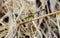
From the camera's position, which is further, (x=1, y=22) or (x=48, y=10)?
(x=1, y=22)

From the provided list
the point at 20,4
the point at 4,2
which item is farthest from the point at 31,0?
the point at 4,2

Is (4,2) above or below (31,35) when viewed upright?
above

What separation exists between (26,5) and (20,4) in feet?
0.25

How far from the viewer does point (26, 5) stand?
1624 mm

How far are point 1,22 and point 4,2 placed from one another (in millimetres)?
180

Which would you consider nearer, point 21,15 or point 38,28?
point 38,28

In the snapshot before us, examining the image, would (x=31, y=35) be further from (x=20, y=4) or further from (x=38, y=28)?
(x=20, y=4)

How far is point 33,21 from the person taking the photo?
1497mm

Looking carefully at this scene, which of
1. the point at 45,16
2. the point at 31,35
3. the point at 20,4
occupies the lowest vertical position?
the point at 31,35

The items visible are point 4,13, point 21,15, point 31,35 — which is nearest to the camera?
point 31,35

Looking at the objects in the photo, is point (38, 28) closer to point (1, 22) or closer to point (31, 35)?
point (31, 35)

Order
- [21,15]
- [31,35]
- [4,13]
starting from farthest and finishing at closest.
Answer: [4,13] → [21,15] → [31,35]

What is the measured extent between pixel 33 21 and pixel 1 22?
289 mm

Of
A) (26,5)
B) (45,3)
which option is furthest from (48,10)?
(26,5)
